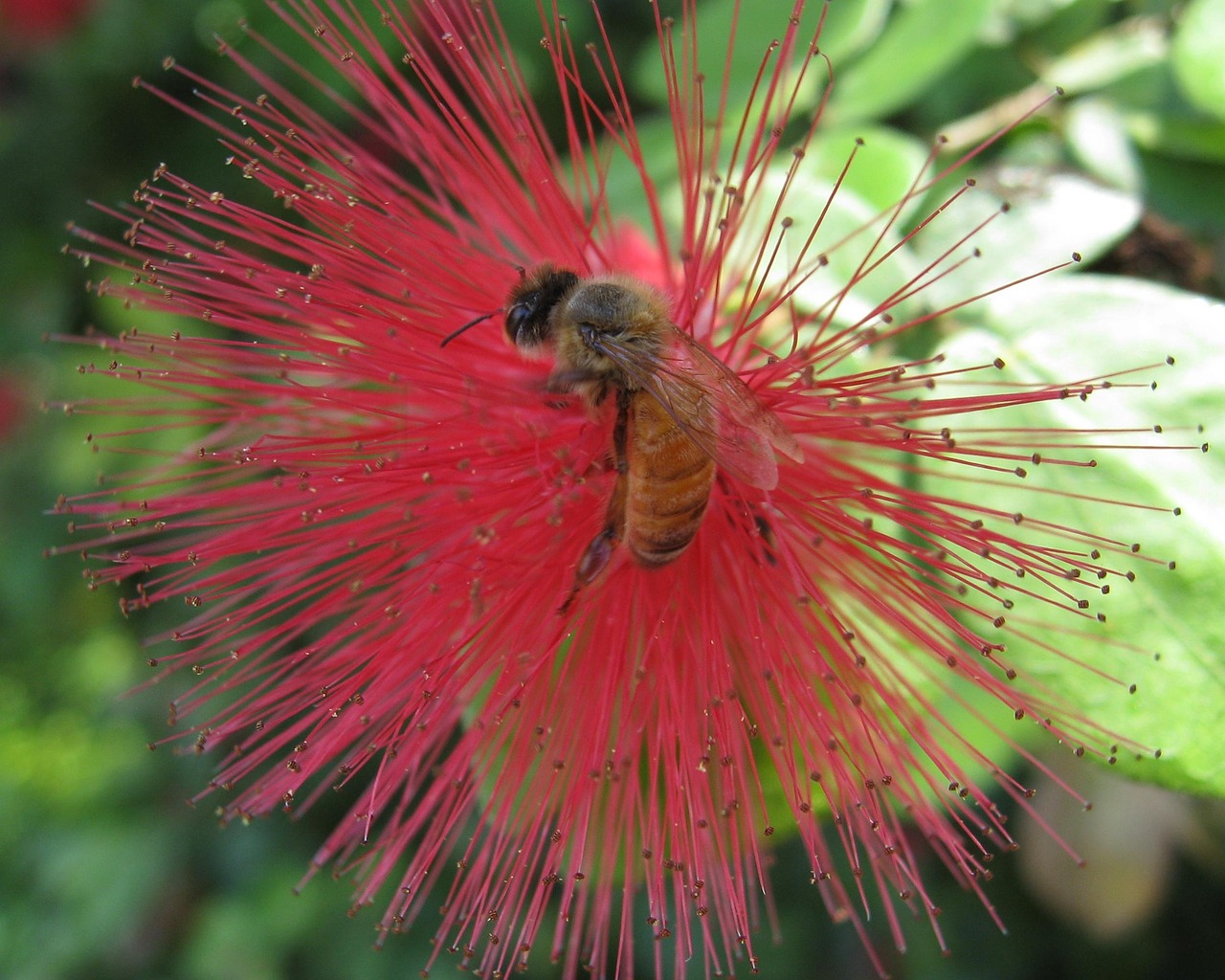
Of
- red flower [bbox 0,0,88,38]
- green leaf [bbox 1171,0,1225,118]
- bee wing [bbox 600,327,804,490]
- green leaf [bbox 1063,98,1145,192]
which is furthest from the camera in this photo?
red flower [bbox 0,0,88,38]

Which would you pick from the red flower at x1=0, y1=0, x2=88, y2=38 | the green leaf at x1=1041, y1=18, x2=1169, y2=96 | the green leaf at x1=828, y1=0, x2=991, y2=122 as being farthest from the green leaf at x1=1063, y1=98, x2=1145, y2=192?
the red flower at x1=0, y1=0, x2=88, y2=38

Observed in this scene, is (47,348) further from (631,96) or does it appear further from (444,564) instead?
(444,564)

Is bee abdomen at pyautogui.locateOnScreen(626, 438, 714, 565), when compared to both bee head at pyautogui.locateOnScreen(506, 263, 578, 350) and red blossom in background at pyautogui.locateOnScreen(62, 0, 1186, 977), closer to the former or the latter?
red blossom in background at pyautogui.locateOnScreen(62, 0, 1186, 977)

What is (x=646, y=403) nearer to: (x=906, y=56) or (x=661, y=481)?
(x=661, y=481)

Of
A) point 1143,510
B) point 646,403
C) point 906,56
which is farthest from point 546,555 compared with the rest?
point 906,56

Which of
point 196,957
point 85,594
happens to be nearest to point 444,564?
point 196,957

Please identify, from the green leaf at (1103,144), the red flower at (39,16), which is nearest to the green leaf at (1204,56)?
the green leaf at (1103,144)
